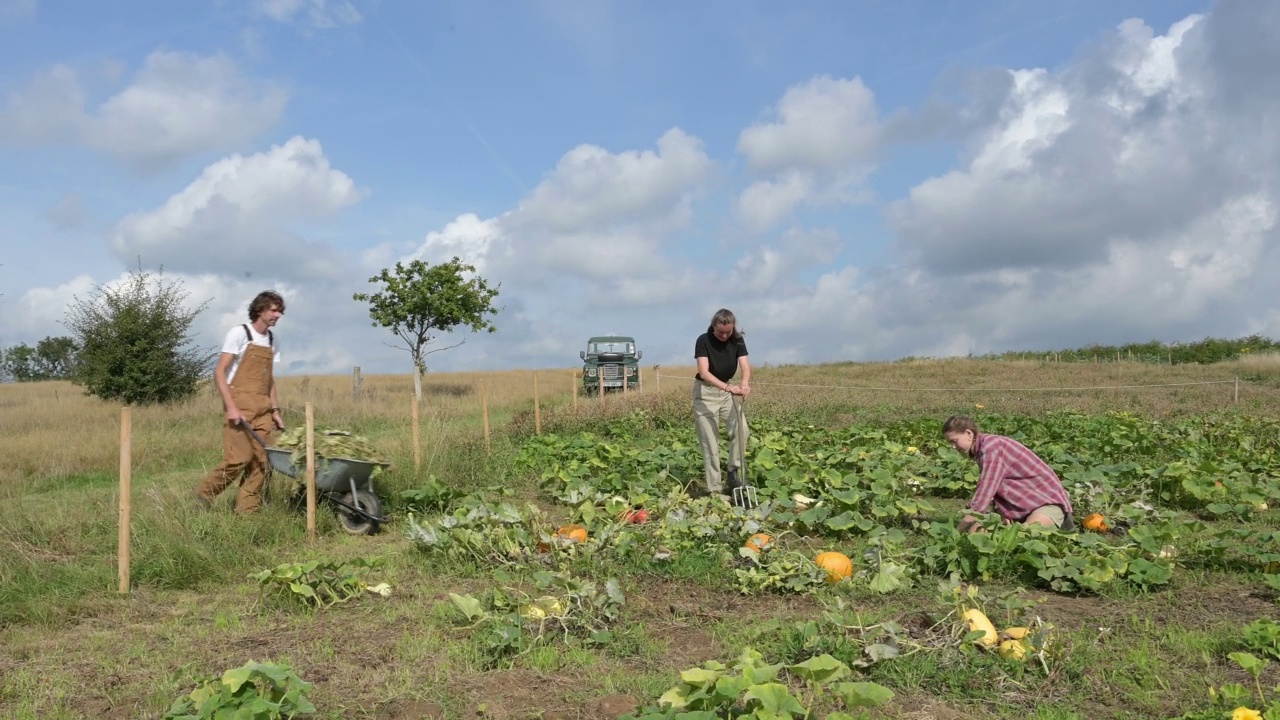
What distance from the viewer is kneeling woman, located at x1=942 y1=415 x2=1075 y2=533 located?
571 centimetres

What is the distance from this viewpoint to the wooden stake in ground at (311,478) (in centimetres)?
645

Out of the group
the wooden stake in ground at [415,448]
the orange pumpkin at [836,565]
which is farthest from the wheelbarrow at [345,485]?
the orange pumpkin at [836,565]

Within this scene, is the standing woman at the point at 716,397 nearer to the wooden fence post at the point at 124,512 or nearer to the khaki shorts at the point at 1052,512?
the khaki shorts at the point at 1052,512

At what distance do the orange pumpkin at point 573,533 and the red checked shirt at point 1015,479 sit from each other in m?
2.51

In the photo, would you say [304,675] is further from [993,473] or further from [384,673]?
[993,473]

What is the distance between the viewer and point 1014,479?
19.1 ft

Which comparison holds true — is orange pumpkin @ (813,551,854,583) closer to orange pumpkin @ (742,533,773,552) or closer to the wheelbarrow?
orange pumpkin @ (742,533,773,552)

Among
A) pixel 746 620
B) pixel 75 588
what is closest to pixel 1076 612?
pixel 746 620

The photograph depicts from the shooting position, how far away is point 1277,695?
3.26m

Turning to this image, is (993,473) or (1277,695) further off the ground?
(993,473)

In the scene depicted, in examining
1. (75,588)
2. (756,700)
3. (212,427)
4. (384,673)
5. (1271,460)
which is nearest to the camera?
(756,700)

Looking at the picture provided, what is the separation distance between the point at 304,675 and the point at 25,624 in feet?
7.34

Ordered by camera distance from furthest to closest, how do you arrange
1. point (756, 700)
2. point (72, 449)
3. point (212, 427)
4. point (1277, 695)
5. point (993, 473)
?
point (212, 427) < point (72, 449) < point (993, 473) < point (1277, 695) < point (756, 700)

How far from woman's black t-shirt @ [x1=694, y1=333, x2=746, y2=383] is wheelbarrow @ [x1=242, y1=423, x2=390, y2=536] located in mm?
2819
